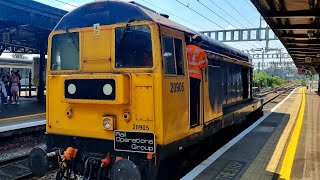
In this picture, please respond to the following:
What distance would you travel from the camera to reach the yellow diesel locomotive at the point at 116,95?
16.4 ft

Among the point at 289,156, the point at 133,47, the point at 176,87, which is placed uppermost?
the point at 133,47

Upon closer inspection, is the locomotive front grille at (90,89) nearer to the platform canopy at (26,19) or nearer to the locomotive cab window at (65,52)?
the locomotive cab window at (65,52)

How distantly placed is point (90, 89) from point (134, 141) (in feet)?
3.56

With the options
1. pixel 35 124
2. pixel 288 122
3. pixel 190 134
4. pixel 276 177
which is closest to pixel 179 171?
pixel 190 134

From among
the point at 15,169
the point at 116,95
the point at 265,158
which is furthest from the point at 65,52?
the point at 265,158

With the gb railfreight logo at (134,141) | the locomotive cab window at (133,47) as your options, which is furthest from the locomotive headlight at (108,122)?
the locomotive cab window at (133,47)

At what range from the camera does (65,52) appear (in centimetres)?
593

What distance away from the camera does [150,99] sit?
4973mm

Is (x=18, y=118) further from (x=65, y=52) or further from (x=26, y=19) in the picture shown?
(x=65, y=52)

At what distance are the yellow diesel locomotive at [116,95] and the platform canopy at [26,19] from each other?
995 centimetres

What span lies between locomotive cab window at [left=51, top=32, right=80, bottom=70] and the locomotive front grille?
434mm

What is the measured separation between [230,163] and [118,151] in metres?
2.60

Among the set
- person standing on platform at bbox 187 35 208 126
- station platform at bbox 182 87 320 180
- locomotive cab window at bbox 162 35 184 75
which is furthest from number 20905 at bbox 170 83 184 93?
station platform at bbox 182 87 320 180

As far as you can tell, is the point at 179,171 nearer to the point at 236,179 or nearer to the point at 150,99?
the point at 236,179
